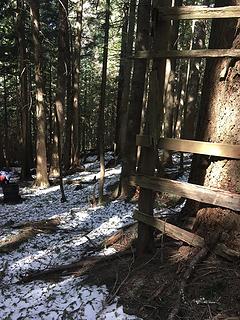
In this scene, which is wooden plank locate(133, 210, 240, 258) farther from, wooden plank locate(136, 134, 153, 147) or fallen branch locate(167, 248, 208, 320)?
wooden plank locate(136, 134, 153, 147)

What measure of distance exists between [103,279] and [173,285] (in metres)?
1.14

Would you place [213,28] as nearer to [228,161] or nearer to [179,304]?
[228,161]

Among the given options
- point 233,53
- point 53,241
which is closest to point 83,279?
point 53,241

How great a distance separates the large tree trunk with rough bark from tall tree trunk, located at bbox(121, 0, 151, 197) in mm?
5583

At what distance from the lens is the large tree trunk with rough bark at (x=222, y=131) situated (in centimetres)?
526

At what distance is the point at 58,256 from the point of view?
7.86 m

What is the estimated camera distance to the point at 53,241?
908 cm

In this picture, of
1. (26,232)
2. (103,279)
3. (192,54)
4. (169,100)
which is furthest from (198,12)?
(169,100)

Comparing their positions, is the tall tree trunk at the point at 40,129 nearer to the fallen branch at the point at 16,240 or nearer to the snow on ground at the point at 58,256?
the snow on ground at the point at 58,256

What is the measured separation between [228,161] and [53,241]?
5.08m

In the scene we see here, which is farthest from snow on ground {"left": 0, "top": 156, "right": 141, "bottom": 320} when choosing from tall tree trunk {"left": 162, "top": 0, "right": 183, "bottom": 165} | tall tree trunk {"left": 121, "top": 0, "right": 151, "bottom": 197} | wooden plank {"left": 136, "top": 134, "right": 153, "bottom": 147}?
tall tree trunk {"left": 162, "top": 0, "right": 183, "bottom": 165}

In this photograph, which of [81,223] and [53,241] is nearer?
[53,241]

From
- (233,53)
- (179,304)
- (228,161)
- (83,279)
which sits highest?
(233,53)

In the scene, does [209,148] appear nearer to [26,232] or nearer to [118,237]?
[118,237]
